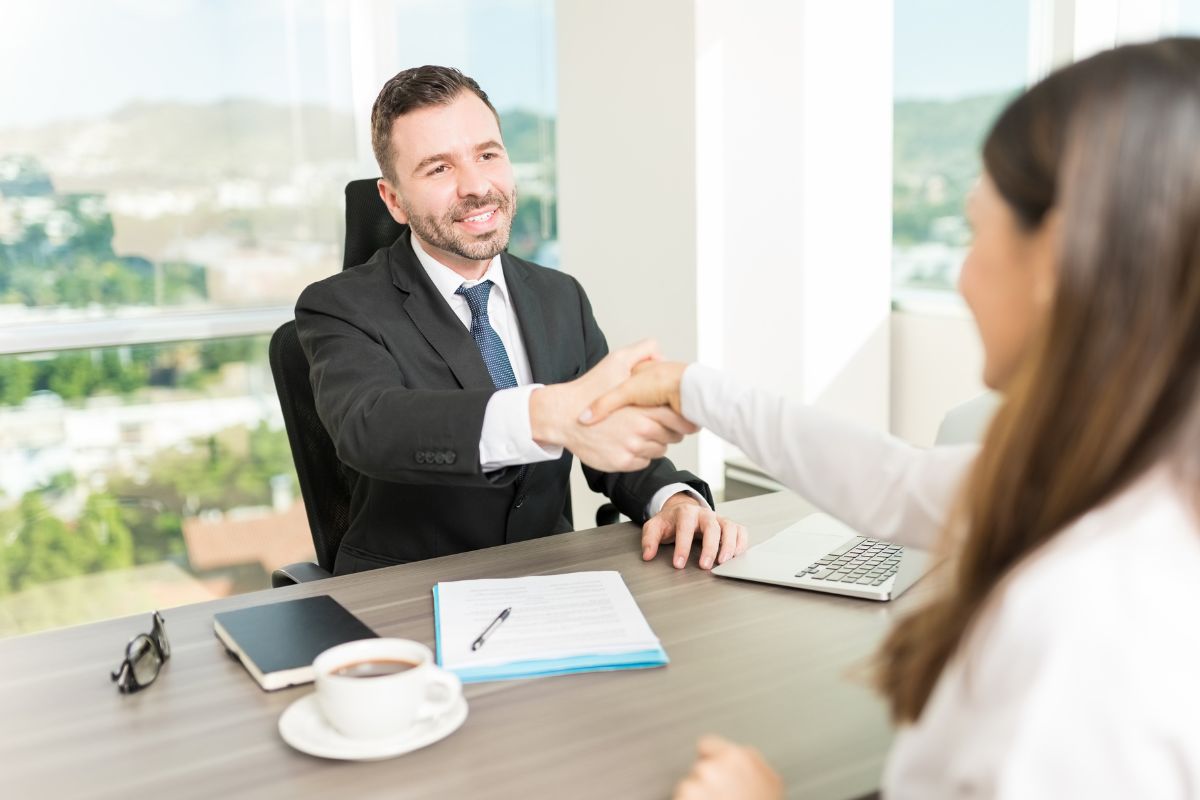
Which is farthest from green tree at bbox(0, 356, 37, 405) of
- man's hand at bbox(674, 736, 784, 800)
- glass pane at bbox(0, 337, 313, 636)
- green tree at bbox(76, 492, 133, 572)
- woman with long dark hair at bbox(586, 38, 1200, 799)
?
woman with long dark hair at bbox(586, 38, 1200, 799)

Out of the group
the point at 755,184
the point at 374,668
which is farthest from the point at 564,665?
the point at 755,184

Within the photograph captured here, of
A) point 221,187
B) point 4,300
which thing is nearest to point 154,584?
point 4,300

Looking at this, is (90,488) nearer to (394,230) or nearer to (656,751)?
(394,230)

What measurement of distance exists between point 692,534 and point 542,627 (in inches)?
14.5

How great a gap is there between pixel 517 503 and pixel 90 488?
8.40 feet

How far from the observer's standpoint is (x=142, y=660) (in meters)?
1.26

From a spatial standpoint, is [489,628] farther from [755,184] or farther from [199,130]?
[199,130]

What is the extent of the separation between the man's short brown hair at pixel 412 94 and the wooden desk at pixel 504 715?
1.02m

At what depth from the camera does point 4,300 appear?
12.2 feet

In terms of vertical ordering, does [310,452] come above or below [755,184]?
below

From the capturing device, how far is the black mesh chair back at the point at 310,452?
209 centimetres

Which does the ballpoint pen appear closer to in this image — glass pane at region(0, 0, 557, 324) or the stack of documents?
the stack of documents

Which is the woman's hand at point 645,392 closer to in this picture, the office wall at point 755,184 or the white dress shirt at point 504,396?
the white dress shirt at point 504,396

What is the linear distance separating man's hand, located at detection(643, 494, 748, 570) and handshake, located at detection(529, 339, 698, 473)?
11 centimetres
